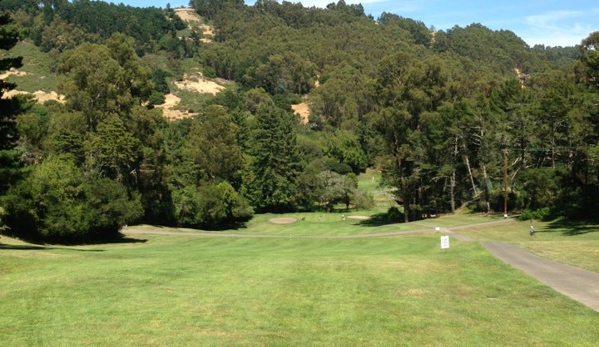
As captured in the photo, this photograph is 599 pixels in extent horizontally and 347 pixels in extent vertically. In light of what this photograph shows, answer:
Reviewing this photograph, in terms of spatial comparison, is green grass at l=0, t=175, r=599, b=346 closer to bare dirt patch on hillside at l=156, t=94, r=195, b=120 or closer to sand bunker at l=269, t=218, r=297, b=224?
sand bunker at l=269, t=218, r=297, b=224

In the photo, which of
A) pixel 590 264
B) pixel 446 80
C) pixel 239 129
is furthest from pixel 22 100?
pixel 239 129

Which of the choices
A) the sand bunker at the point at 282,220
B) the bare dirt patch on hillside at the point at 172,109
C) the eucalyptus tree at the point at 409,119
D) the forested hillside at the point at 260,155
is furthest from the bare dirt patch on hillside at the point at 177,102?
the eucalyptus tree at the point at 409,119

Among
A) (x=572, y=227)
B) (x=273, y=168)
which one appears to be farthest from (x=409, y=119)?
(x=273, y=168)

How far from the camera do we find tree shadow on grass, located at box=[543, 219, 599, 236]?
1567 inches

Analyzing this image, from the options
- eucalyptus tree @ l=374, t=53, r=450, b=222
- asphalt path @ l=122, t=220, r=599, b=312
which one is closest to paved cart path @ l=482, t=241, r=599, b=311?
asphalt path @ l=122, t=220, r=599, b=312

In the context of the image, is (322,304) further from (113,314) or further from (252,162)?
(252,162)

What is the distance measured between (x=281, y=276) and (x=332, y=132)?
14710 cm

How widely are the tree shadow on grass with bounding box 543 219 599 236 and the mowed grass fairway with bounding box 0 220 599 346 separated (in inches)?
869

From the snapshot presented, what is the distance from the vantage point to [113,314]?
489 inches

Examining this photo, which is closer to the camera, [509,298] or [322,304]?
[322,304]

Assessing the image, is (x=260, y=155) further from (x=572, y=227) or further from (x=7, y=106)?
(x=7, y=106)

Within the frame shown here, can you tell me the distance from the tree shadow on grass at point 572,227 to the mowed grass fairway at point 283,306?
22063 mm

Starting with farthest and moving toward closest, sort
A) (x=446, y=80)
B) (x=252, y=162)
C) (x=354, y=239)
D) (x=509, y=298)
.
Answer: (x=252, y=162), (x=446, y=80), (x=354, y=239), (x=509, y=298)

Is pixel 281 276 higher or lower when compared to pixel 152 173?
lower
